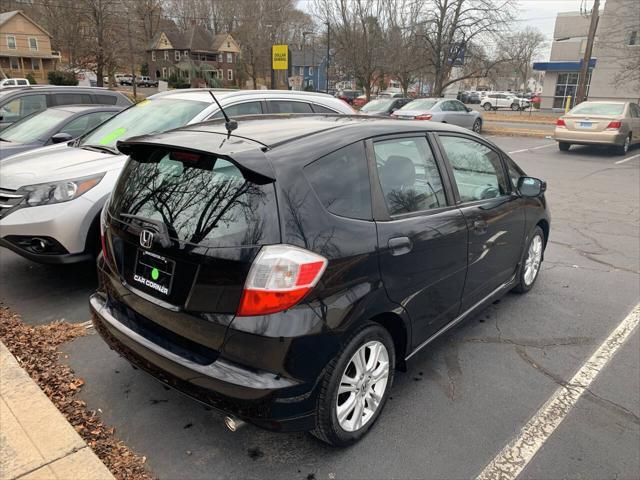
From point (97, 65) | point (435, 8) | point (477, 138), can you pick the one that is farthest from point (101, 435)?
point (97, 65)

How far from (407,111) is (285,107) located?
13.2 meters

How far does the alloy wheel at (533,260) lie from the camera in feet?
15.1

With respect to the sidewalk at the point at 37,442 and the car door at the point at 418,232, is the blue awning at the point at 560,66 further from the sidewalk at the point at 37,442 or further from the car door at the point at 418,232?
the sidewalk at the point at 37,442

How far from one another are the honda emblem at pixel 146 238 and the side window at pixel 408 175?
1.25 m

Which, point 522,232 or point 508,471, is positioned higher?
point 522,232

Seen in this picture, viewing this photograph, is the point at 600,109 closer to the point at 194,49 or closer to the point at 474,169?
the point at 474,169

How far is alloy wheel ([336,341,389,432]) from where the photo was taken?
8.24ft

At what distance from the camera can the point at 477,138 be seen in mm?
3814

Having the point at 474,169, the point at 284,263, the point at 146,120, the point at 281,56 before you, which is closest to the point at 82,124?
the point at 146,120

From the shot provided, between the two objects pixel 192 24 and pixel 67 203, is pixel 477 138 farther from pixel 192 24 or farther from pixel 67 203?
pixel 192 24

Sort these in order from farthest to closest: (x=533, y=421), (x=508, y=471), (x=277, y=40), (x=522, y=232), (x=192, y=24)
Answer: (x=192, y=24), (x=277, y=40), (x=522, y=232), (x=533, y=421), (x=508, y=471)

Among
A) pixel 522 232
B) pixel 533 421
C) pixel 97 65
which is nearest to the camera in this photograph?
pixel 533 421

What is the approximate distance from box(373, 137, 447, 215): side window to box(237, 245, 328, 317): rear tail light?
31.1 inches

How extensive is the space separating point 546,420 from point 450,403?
561mm
